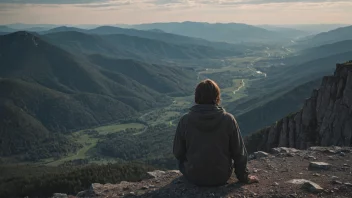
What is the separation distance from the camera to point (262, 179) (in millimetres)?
14219

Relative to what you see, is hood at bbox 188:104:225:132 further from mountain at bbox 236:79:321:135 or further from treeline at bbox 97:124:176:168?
mountain at bbox 236:79:321:135

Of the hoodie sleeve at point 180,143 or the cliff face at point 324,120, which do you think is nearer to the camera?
the hoodie sleeve at point 180,143

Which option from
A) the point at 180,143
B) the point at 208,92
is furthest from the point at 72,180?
the point at 208,92

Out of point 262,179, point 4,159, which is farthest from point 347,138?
point 4,159

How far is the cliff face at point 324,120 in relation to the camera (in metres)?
31.6

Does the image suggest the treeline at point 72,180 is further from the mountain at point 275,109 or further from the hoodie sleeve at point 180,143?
the mountain at point 275,109

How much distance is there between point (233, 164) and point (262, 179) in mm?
1992

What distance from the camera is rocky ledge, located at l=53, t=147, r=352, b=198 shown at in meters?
12.5

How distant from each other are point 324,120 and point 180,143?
1004 inches

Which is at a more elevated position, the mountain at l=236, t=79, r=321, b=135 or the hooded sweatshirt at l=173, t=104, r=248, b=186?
the hooded sweatshirt at l=173, t=104, r=248, b=186

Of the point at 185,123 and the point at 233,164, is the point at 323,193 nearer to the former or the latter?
the point at 233,164

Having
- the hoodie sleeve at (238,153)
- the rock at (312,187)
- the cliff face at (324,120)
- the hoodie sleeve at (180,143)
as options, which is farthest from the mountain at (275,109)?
the hoodie sleeve at (180,143)

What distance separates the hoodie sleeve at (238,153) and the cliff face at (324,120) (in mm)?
19433

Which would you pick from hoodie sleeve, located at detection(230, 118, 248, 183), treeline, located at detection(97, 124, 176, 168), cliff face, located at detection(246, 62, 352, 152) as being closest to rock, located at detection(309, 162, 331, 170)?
hoodie sleeve, located at detection(230, 118, 248, 183)
